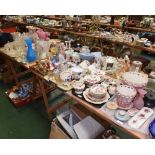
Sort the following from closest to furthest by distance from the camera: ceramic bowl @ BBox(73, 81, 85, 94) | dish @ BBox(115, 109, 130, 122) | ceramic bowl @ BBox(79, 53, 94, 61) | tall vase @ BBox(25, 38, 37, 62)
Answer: dish @ BBox(115, 109, 130, 122), ceramic bowl @ BBox(73, 81, 85, 94), ceramic bowl @ BBox(79, 53, 94, 61), tall vase @ BBox(25, 38, 37, 62)

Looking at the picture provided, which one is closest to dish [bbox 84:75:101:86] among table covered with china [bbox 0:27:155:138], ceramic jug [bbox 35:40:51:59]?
table covered with china [bbox 0:27:155:138]

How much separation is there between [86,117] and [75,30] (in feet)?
10.4

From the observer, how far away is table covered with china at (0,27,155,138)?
1.32 m

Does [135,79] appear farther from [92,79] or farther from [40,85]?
[40,85]

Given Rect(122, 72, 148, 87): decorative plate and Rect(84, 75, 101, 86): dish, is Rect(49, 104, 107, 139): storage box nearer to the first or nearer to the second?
Rect(84, 75, 101, 86): dish

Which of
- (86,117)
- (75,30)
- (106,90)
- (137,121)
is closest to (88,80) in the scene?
(106,90)

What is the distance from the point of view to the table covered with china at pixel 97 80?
1316mm

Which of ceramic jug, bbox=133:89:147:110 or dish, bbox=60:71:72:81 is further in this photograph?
dish, bbox=60:71:72:81

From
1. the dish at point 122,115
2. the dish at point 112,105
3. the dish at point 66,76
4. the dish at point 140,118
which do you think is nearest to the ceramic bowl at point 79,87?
the dish at point 66,76

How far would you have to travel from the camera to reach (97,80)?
1714mm

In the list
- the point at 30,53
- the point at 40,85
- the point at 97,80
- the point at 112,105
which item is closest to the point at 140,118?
the point at 112,105

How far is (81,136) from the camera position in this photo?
1.59 m

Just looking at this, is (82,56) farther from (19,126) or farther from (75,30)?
(75,30)

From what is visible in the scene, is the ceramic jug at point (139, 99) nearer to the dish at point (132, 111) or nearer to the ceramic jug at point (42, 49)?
the dish at point (132, 111)
